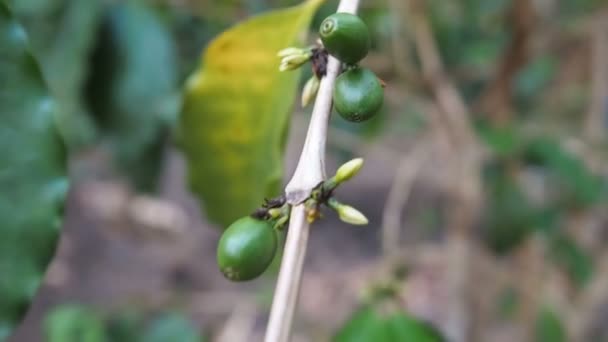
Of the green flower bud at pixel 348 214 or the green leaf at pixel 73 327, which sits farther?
the green leaf at pixel 73 327

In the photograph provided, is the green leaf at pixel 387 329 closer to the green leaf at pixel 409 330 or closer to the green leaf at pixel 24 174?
the green leaf at pixel 409 330

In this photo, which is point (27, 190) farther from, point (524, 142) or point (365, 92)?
point (524, 142)

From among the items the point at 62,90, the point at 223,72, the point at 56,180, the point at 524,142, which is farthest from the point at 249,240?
the point at 524,142

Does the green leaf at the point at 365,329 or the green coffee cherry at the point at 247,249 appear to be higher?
the green leaf at the point at 365,329

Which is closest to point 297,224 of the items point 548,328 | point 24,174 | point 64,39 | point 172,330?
point 24,174

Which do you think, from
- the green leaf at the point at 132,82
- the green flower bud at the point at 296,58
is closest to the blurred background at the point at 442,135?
the green leaf at the point at 132,82

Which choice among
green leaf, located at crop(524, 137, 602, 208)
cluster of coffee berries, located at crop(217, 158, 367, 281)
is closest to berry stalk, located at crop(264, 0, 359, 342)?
cluster of coffee berries, located at crop(217, 158, 367, 281)
